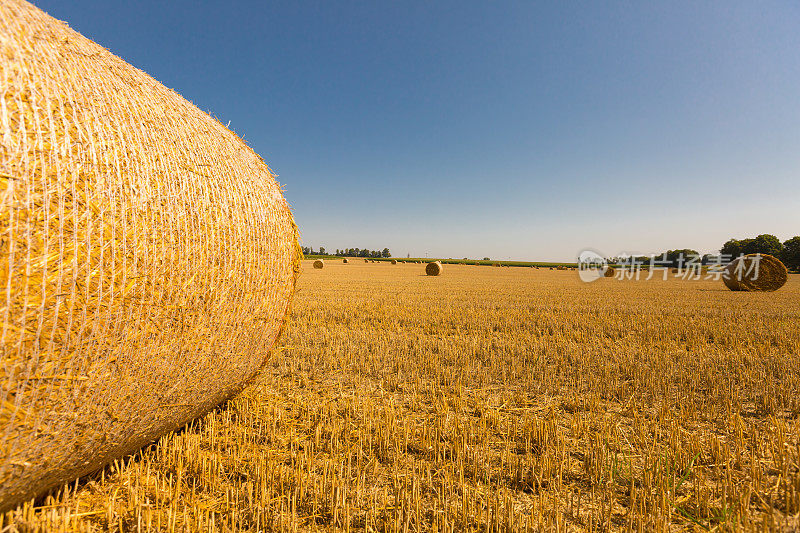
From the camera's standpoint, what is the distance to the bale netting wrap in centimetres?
181

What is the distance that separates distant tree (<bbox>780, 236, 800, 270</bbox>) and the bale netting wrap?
3246 inches

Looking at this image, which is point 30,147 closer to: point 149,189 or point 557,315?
point 149,189

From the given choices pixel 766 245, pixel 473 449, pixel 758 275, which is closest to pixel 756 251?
pixel 766 245

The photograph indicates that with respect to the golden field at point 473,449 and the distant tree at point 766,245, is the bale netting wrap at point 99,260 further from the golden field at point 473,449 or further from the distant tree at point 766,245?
the distant tree at point 766,245

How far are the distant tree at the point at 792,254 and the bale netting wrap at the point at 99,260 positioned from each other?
82450mm

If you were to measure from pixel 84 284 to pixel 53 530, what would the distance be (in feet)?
4.45

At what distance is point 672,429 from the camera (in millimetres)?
3625

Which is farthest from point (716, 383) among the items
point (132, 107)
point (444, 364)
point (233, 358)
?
point (132, 107)

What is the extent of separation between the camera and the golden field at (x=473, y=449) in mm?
2312

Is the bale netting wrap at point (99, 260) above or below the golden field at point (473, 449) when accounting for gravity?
above

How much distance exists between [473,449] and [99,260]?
3.05 meters

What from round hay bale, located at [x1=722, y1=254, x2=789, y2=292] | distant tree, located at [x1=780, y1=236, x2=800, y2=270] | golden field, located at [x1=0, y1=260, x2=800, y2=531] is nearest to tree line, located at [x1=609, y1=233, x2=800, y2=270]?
distant tree, located at [x1=780, y1=236, x2=800, y2=270]

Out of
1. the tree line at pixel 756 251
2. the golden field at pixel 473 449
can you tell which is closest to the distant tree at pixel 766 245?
the tree line at pixel 756 251

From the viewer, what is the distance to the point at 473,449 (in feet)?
10.3
